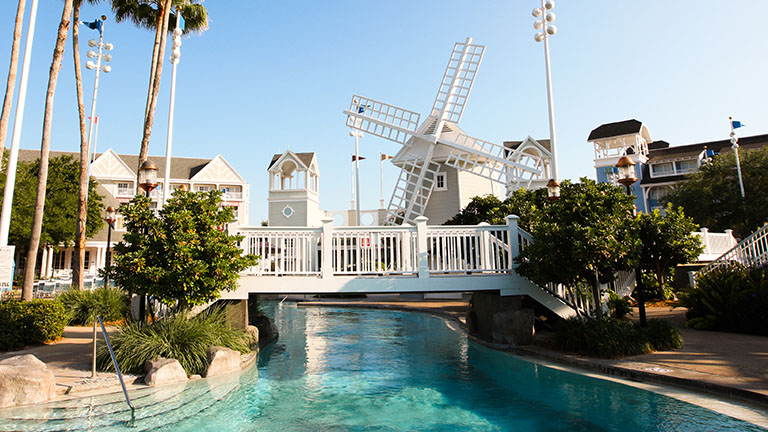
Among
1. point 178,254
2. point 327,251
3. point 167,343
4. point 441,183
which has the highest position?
point 441,183

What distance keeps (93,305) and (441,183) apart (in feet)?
61.5

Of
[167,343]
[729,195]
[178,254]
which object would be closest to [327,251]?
[178,254]

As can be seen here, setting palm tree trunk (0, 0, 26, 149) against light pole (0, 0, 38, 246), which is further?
palm tree trunk (0, 0, 26, 149)

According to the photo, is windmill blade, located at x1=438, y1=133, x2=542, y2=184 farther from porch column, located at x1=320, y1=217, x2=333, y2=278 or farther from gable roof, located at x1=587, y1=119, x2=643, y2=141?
gable roof, located at x1=587, y1=119, x2=643, y2=141

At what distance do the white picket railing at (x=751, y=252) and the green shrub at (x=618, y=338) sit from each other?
561 cm

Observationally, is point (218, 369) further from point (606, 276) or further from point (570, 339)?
point (606, 276)

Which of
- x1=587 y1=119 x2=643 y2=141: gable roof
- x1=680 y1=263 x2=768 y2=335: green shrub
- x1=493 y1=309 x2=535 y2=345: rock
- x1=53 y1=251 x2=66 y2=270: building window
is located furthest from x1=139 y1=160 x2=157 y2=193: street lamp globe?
x1=587 y1=119 x2=643 y2=141: gable roof

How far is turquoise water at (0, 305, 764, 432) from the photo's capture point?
5656 mm

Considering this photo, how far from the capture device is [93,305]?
45.1 ft

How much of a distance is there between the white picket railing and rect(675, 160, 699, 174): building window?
110 feet

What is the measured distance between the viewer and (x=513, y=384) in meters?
7.78

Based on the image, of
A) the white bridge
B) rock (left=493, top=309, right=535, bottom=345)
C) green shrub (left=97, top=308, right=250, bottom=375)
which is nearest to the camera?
green shrub (left=97, top=308, right=250, bottom=375)

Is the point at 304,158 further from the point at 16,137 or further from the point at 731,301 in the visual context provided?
the point at 731,301

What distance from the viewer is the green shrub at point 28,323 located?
30.7ft
